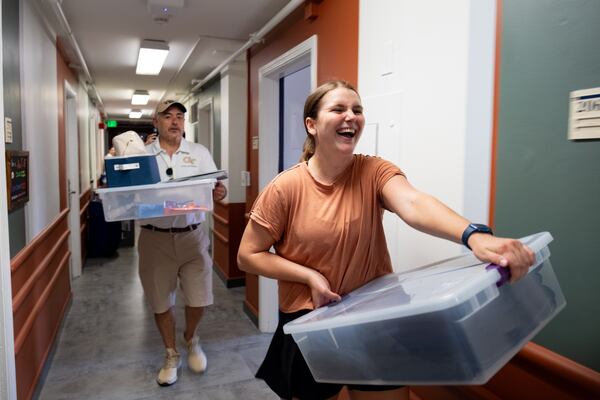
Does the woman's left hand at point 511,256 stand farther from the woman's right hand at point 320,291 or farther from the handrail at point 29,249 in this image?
the handrail at point 29,249

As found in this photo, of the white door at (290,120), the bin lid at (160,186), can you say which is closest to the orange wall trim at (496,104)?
the bin lid at (160,186)


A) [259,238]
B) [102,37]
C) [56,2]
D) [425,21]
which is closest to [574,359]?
[259,238]

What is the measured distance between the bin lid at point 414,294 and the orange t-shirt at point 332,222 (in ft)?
0.31

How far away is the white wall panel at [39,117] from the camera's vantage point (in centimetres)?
258

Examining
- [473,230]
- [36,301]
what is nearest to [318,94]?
[473,230]

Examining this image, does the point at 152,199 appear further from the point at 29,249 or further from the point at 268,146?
the point at 268,146

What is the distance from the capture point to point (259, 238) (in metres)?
1.45

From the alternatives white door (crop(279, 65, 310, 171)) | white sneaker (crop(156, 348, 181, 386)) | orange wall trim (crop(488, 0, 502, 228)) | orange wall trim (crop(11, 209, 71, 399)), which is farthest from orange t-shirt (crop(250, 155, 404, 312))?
white door (crop(279, 65, 310, 171))

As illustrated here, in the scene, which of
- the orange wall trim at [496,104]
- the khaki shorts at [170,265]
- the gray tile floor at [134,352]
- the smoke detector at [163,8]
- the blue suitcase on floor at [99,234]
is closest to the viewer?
the orange wall trim at [496,104]

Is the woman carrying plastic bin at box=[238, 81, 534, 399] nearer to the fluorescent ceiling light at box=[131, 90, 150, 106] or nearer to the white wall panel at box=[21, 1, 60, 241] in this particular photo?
the white wall panel at box=[21, 1, 60, 241]

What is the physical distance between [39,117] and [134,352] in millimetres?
1767

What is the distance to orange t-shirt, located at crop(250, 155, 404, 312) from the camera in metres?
1.36

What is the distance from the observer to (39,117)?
2967 millimetres

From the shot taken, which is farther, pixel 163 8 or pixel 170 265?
pixel 163 8
